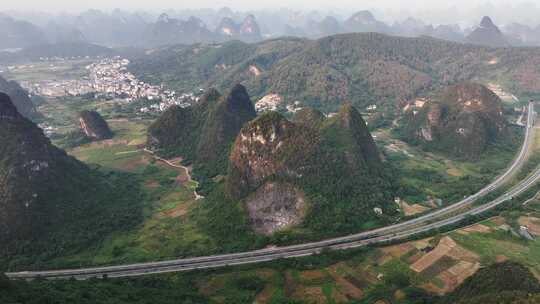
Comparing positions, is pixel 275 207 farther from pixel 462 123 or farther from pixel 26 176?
pixel 462 123

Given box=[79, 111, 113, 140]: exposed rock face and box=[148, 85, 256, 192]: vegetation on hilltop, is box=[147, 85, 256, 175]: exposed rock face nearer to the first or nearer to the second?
box=[148, 85, 256, 192]: vegetation on hilltop

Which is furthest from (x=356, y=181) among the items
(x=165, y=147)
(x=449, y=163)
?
(x=165, y=147)

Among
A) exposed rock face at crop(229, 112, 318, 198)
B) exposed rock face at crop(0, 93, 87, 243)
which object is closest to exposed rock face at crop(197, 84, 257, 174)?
exposed rock face at crop(229, 112, 318, 198)

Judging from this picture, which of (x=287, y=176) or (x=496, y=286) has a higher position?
(x=287, y=176)

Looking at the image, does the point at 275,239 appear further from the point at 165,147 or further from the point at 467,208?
the point at 165,147

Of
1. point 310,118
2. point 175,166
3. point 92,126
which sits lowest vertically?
point 175,166

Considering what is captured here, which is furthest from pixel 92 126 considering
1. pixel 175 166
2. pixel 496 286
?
pixel 496 286
